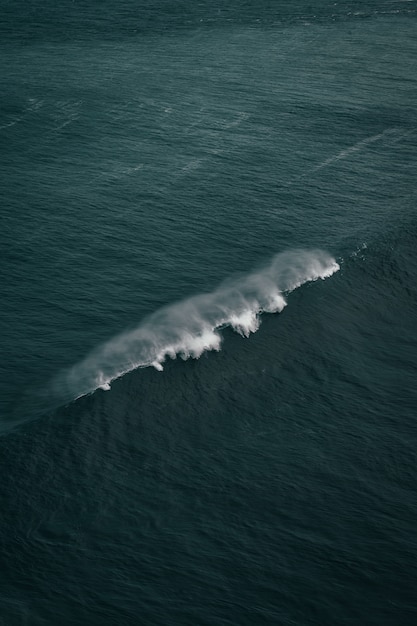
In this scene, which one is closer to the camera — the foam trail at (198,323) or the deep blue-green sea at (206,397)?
the deep blue-green sea at (206,397)

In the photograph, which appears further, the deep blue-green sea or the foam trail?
the foam trail

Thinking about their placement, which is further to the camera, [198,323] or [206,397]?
[198,323]

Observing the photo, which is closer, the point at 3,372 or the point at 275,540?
the point at 275,540

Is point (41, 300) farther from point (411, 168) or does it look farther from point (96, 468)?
point (411, 168)

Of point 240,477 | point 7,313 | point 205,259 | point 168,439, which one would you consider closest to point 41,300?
point 7,313
